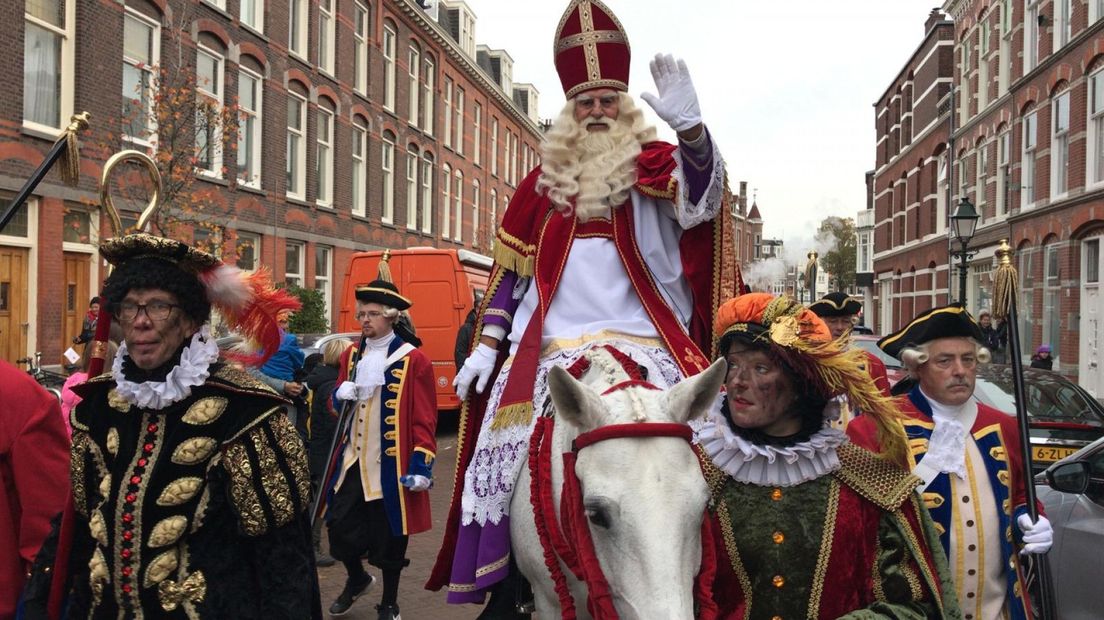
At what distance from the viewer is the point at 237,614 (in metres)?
2.68

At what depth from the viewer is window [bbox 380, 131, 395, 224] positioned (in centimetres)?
2862

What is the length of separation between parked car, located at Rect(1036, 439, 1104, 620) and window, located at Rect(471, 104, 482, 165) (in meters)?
34.2

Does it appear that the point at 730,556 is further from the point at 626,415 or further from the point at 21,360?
the point at 21,360

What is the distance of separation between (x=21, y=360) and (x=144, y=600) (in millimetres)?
12102

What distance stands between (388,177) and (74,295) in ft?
49.5

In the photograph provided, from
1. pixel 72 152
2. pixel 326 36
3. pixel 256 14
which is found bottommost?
pixel 72 152

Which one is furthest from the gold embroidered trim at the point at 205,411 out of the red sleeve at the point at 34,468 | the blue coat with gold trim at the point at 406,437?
the blue coat with gold trim at the point at 406,437

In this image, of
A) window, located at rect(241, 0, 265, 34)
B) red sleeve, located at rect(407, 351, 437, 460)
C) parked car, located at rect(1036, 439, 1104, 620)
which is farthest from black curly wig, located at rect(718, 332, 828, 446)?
window, located at rect(241, 0, 265, 34)

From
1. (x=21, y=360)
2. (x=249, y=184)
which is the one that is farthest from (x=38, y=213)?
(x=249, y=184)

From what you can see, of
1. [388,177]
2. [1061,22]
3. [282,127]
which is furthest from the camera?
[388,177]

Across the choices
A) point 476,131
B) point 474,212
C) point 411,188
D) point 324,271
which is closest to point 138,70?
point 324,271

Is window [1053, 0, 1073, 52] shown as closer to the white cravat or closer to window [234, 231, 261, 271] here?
window [234, 231, 261, 271]

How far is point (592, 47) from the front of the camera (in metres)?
3.94

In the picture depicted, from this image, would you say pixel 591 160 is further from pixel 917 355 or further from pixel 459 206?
pixel 459 206
